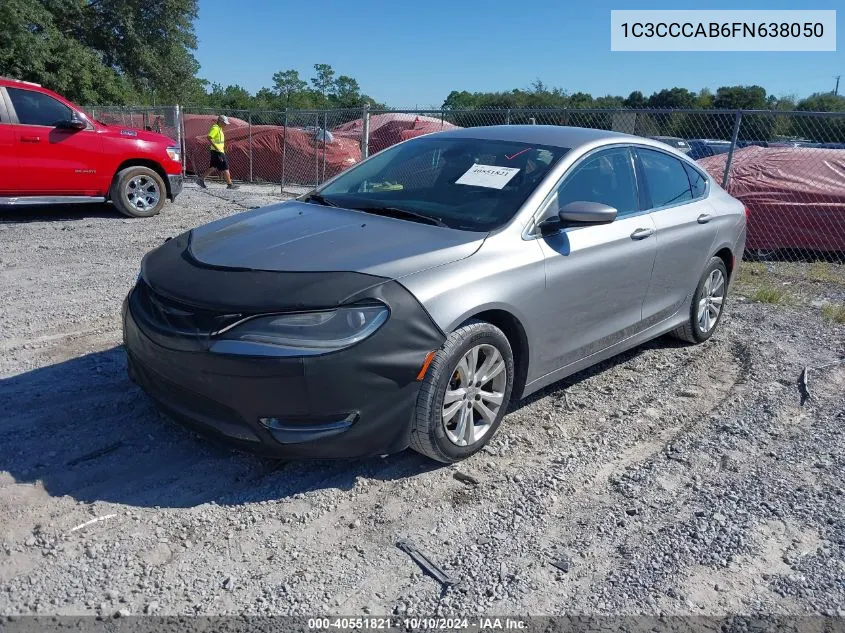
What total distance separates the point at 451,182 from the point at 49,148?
752 centimetres

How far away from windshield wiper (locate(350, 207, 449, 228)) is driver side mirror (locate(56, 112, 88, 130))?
719cm

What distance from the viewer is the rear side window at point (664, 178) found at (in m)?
4.96

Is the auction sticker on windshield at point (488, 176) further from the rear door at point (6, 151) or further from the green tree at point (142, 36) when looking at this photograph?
the green tree at point (142, 36)

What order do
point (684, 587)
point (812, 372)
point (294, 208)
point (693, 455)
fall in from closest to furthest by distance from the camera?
point (684, 587) < point (693, 455) < point (294, 208) < point (812, 372)

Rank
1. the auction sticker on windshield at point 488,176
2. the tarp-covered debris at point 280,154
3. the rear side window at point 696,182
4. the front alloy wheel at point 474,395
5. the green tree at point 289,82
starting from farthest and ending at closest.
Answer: the green tree at point 289,82 < the tarp-covered debris at point 280,154 < the rear side window at point 696,182 < the auction sticker on windshield at point 488,176 < the front alloy wheel at point 474,395

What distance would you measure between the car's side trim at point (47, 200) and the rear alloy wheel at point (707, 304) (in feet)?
27.2

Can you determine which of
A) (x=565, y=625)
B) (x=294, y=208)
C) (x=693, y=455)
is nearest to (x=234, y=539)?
(x=565, y=625)

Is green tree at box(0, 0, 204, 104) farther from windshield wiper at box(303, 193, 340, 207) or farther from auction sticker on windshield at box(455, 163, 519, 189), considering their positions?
auction sticker on windshield at box(455, 163, 519, 189)

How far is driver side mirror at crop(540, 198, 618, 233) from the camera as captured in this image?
3.92 m

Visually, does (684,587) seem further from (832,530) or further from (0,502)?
(0,502)

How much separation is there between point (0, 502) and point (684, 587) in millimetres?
2896

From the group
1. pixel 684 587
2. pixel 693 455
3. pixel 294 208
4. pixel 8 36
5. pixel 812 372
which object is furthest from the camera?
pixel 8 36

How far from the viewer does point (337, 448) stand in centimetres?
322

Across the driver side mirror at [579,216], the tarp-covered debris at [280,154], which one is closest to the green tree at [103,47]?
the tarp-covered debris at [280,154]
